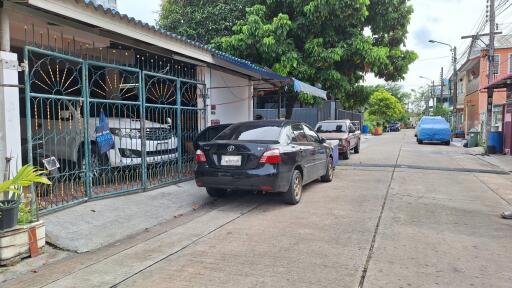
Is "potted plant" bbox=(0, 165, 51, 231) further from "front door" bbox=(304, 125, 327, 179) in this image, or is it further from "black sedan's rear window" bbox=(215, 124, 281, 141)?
"front door" bbox=(304, 125, 327, 179)

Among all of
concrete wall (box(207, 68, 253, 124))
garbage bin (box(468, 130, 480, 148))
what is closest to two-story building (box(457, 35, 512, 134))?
garbage bin (box(468, 130, 480, 148))

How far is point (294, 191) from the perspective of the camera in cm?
740

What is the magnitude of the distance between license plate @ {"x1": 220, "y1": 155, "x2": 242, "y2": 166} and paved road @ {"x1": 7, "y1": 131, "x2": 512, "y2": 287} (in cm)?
81

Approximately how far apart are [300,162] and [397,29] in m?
9.51

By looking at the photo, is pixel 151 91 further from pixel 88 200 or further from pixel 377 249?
pixel 377 249

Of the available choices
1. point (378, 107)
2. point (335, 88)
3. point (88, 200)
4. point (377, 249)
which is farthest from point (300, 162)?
point (378, 107)

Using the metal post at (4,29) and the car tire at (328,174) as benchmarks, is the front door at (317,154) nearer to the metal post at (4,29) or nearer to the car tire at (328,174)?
the car tire at (328,174)

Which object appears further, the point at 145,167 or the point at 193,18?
the point at 193,18

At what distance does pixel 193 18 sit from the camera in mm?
15398

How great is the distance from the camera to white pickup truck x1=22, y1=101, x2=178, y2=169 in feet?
22.7

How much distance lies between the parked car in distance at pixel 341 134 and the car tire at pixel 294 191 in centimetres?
802

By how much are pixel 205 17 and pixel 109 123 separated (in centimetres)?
850

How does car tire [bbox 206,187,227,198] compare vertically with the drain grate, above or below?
above

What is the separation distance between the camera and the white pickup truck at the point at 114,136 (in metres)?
6.93
